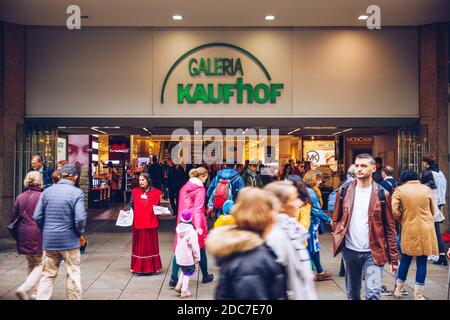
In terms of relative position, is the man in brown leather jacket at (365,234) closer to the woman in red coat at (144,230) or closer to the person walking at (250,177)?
the woman in red coat at (144,230)

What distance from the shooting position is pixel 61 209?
680cm

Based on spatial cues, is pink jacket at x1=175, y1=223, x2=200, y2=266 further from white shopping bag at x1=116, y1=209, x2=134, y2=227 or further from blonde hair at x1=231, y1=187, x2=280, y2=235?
blonde hair at x1=231, y1=187, x2=280, y2=235

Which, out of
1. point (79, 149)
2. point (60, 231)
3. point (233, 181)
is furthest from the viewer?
point (79, 149)

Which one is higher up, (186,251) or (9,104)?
(9,104)

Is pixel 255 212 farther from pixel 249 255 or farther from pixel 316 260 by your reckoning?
pixel 316 260

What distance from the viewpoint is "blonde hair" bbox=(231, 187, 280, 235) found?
383 cm

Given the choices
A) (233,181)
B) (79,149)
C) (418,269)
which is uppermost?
(79,149)

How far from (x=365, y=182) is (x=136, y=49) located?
9.02 m

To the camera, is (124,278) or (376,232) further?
(124,278)

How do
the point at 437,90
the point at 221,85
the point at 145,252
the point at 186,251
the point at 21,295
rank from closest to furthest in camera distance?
the point at 21,295 → the point at 186,251 → the point at 145,252 → the point at 437,90 → the point at 221,85

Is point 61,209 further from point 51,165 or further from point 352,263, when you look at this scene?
point 51,165

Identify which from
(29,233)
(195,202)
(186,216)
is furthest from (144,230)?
(29,233)

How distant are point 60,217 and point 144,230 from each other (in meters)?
2.70

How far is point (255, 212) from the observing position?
3.84m
